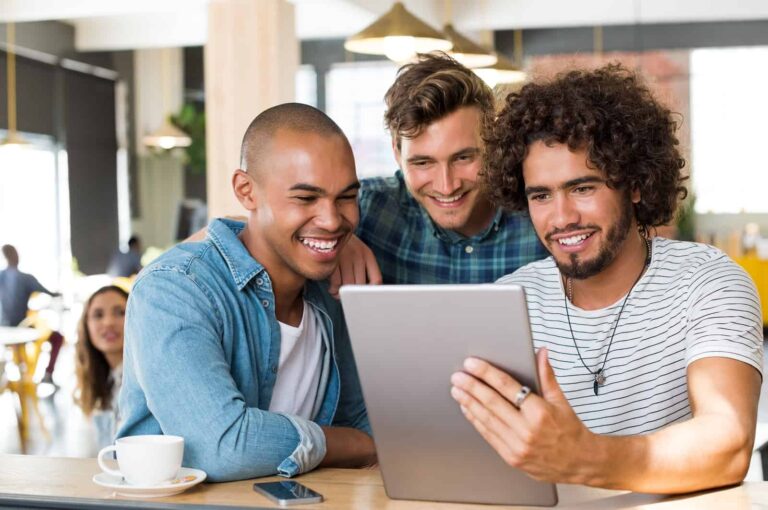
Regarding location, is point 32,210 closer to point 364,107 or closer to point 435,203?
point 364,107

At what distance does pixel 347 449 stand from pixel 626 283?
69 centimetres

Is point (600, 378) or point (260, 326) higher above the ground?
point (260, 326)

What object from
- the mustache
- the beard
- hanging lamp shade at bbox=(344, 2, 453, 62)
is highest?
hanging lamp shade at bbox=(344, 2, 453, 62)

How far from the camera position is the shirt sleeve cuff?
186 centimetres

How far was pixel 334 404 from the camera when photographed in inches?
90.5

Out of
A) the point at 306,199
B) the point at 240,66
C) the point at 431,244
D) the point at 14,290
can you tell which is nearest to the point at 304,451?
the point at 306,199

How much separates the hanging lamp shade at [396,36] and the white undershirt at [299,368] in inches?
109

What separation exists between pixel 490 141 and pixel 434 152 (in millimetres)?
258

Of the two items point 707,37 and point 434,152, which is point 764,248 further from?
point 434,152

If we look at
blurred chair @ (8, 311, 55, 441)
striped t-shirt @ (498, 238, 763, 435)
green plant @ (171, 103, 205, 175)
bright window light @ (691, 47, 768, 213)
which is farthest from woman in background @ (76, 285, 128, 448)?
bright window light @ (691, 47, 768, 213)

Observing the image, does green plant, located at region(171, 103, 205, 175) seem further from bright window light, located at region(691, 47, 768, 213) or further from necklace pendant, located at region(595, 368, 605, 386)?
necklace pendant, located at region(595, 368, 605, 386)

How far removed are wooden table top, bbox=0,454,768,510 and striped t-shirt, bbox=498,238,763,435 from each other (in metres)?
0.34

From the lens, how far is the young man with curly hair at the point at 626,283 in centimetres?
182

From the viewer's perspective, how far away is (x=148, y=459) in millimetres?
1701
